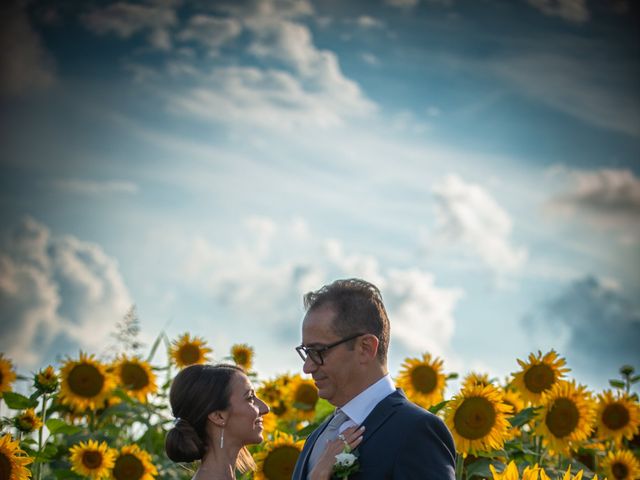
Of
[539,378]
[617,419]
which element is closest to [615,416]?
[617,419]

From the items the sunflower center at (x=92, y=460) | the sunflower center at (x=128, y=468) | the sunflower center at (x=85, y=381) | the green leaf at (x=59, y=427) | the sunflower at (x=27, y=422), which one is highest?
the sunflower center at (x=85, y=381)

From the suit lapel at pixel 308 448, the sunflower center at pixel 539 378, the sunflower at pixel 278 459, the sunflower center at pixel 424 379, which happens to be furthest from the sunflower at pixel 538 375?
the suit lapel at pixel 308 448

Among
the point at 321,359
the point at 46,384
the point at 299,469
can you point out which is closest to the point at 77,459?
the point at 46,384

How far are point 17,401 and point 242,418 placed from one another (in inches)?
78.0

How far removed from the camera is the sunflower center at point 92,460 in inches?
263

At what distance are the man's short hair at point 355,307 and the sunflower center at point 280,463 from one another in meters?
2.16

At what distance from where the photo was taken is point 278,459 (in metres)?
6.17

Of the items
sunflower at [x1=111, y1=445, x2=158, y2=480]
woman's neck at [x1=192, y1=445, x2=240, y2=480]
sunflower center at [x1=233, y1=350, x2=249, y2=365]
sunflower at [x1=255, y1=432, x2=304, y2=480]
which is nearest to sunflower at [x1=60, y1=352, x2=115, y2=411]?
sunflower at [x1=111, y1=445, x2=158, y2=480]

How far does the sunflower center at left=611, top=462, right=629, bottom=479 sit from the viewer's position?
7.07 meters

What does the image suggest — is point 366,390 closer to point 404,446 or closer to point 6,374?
point 404,446

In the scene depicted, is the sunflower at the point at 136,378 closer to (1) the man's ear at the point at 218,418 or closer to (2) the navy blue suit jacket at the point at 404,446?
(1) the man's ear at the point at 218,418

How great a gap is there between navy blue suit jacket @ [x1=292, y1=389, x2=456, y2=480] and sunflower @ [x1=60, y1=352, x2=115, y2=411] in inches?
169

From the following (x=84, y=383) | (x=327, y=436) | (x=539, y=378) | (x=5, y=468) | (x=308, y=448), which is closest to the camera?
(x=327, y=436)

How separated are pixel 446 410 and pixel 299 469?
1.80 m
